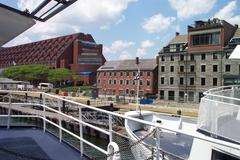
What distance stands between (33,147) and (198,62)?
5735 cm

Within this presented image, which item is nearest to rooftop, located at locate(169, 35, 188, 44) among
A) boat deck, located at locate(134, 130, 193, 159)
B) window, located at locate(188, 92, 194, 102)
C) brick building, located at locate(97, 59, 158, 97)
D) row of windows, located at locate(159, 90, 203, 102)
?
brick building, located at locate(97, 59, 158, 97)

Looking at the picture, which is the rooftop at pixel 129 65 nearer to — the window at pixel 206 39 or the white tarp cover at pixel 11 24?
the window at pixel 206 39

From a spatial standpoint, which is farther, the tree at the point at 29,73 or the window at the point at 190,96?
the tree at the point at 29,73

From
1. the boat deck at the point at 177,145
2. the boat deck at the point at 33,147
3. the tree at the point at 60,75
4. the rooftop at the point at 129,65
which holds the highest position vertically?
the rooftop at the point at 129,65

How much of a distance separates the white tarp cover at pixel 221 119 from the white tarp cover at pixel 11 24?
4230 millimetres

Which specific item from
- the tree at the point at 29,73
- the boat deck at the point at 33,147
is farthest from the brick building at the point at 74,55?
the boat deck at the point at 33,147

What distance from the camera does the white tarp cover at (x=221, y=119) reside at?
6.70 meters

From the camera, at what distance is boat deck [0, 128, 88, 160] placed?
579 cm

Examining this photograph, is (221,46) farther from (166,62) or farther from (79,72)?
(79,72)

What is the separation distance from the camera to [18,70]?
10112cm

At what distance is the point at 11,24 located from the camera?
5.46 meters

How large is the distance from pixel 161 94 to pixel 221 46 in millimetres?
15933

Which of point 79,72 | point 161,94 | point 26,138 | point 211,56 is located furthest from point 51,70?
point 26,138

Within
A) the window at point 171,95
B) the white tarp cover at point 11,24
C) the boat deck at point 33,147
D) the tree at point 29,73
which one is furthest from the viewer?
the tree at point 29,73
